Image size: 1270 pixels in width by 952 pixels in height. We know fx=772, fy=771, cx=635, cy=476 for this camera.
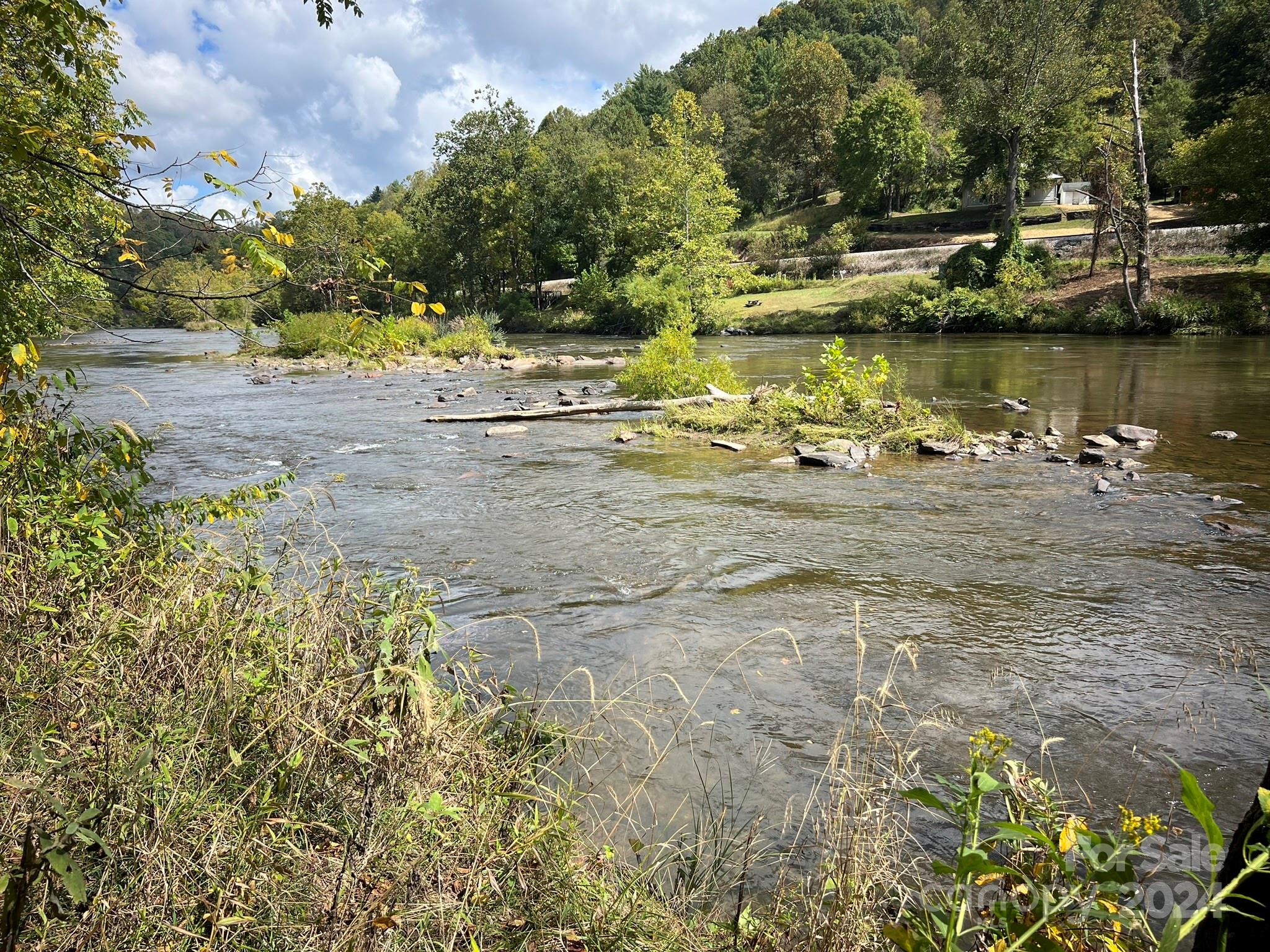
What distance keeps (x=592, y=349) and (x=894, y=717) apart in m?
33.8

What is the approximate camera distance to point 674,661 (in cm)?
568

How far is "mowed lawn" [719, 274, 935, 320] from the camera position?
144 ft

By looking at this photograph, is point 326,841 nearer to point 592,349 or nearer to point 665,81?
point 592,349

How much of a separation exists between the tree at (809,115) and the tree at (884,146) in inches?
414

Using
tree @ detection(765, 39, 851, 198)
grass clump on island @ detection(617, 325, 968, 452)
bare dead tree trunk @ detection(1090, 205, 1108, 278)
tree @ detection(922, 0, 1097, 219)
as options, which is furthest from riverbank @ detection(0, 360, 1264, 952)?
tree @ detection(765, 39, 851, 198)

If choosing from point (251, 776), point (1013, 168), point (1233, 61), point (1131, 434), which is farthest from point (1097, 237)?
point (251, 776)

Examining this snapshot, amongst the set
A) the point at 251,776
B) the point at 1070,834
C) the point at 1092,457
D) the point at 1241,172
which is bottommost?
Result: the point at 1092,457

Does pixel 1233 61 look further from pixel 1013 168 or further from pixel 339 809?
pixel 339 809

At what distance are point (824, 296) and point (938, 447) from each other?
3730 centimetres

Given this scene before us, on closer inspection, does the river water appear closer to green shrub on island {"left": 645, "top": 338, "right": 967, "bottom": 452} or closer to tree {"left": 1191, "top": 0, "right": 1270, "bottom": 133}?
green shrub on island {"left": 645, "top": 338, "right": 967, "bottom": 452}

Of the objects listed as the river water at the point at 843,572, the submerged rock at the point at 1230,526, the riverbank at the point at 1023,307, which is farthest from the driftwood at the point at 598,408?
the riverbank at the point at 1023,307

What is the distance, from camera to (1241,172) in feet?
101

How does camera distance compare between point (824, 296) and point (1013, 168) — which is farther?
point (824, 296)

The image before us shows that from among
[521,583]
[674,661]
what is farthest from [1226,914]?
[521,583]
